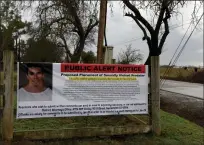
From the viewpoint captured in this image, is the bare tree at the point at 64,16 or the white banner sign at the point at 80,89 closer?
the white banner sign at the point at 80,89

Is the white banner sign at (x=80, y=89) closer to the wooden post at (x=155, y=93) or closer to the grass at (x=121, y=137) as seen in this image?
the wooden post at (x=155, y=93)

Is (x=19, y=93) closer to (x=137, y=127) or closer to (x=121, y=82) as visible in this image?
(x=121, y=82)

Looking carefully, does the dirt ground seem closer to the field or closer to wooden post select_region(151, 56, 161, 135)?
wooden post select_region(151, 56, 161, 135)

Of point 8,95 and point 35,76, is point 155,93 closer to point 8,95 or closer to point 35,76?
point 35,76

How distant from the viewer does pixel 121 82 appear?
304 inches

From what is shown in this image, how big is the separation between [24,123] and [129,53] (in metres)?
39.5

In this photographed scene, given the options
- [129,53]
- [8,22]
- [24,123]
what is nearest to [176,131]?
[24,123]

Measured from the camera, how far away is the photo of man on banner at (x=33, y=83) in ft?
23.0

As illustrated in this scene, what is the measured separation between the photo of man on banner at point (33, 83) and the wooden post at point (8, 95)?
229 mm

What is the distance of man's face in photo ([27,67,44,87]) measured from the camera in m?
7.04

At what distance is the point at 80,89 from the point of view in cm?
738

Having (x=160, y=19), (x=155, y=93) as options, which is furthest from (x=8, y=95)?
(x=160, y=19)

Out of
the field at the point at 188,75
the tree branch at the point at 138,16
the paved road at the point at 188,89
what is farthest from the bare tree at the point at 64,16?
the field at the point at 188,75

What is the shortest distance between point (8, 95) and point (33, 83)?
56 centimetres
